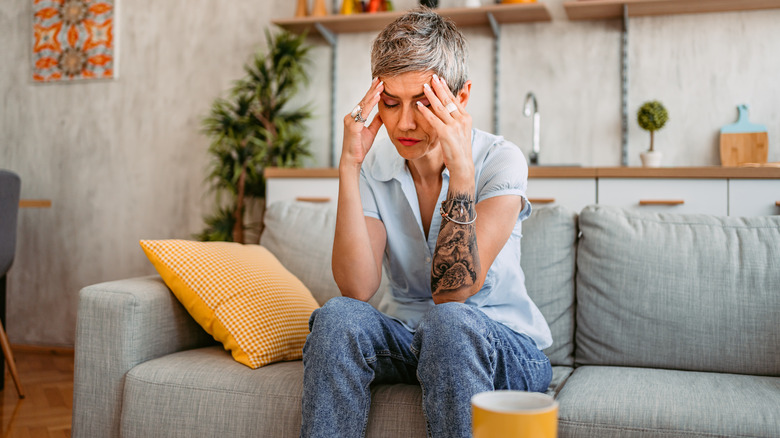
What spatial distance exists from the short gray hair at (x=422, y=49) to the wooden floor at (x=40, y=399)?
1.87 m

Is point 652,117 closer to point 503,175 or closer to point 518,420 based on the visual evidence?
point 503,175

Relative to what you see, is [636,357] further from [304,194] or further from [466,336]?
[304,194]

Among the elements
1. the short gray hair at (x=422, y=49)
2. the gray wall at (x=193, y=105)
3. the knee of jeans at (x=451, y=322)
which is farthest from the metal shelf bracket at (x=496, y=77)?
the knee of jeans at (x=451, y=322)

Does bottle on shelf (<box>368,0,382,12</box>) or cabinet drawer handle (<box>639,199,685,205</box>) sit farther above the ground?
bottle on shelf (<box>368,0,382,12</box>)

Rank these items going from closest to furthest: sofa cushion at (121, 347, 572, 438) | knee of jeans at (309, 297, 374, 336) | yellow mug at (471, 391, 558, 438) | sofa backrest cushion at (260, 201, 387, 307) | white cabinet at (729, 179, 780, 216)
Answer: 1. yellow mug at (471, 391, 558, 438)
2. knee of jeans at (309, 297, 374, 336)
3. sofa cushion at (121, 347, 572, 438)
4. sofa backrest cushion at (260, 201, 387, 307)
5. white cabinet at (729, 179, 780, 216)

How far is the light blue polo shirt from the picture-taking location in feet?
4.83

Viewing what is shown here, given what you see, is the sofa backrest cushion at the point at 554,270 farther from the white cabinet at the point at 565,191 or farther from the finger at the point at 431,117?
the white cabinet at the point at 565,191

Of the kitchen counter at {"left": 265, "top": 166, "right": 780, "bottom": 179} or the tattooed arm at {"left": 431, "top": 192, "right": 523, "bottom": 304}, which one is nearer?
the tattooed arm at {"left": 431, "top": 192, "right": 523, "bottom": 304}

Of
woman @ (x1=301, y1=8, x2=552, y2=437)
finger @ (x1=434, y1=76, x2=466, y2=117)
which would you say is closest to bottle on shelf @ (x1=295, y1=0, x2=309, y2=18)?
woman @ (x1=301, y1=8, x2=552, y2=437)

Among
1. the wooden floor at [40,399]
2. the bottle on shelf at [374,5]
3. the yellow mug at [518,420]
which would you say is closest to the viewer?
the yellow mug at [518,420]

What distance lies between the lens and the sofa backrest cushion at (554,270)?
5.85ft

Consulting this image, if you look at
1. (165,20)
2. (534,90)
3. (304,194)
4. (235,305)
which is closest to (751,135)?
(534,90)

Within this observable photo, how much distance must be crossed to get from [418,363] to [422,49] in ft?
2.09

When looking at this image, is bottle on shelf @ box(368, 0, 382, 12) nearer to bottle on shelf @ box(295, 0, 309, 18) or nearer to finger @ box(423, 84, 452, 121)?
bottle on shelf @ box(295, 0, 309, 18)
